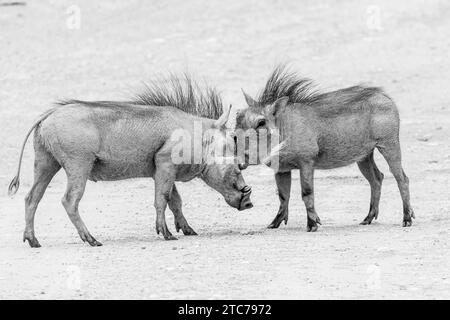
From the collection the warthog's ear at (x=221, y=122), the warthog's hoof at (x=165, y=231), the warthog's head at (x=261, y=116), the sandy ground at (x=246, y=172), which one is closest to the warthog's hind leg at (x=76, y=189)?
the sandy ground at (x=246, y=172)

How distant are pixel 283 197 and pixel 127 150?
177 centimetres

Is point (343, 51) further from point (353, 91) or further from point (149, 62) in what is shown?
point (353, 91)

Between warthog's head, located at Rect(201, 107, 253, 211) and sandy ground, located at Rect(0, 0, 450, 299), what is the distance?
0.37 m

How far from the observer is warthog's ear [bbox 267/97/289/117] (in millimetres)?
11664

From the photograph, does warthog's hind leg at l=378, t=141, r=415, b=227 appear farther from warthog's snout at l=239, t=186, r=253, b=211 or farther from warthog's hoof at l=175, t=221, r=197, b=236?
warthog's hoof at l=175, t=221, r=197, b=236

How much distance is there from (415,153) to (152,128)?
5.71 meters

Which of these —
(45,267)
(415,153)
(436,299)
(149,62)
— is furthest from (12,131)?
(436,299)

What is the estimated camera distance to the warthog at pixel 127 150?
10727mm

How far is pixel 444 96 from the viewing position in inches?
750

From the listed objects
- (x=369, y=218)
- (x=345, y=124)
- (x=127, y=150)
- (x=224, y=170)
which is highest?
(x=345, y=124)

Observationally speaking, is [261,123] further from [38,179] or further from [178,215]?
[38,179]

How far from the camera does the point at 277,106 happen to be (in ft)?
38.3

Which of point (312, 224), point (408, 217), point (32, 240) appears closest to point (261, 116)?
point (312, 224)

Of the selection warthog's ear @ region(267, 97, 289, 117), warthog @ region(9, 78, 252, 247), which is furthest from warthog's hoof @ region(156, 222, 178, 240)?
warthog's ear @ region(267, 97, 289, 117)
